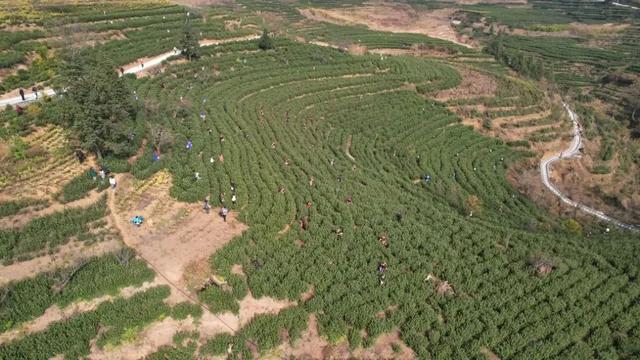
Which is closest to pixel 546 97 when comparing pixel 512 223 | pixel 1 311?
pixel 512 223

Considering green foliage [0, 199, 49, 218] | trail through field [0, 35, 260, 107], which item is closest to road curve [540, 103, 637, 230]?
trail through field [0, 35, 260, 107]

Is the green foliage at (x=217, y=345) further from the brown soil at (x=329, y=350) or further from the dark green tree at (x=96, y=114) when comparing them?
the dark green tree at (x=96, y=114)

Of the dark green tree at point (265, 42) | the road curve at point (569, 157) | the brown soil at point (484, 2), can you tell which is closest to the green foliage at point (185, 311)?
the road curve at point (569, 157)

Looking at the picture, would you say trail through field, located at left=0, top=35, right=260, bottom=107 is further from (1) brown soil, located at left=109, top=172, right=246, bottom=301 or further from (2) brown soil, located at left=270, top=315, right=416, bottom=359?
(2) brown soil, located at left=270, top=315, right=416, bottom=359

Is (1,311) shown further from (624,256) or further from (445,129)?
(445,129)

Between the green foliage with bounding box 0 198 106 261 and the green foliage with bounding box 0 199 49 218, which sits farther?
the green foliage with bounding box 0 199 49 218
